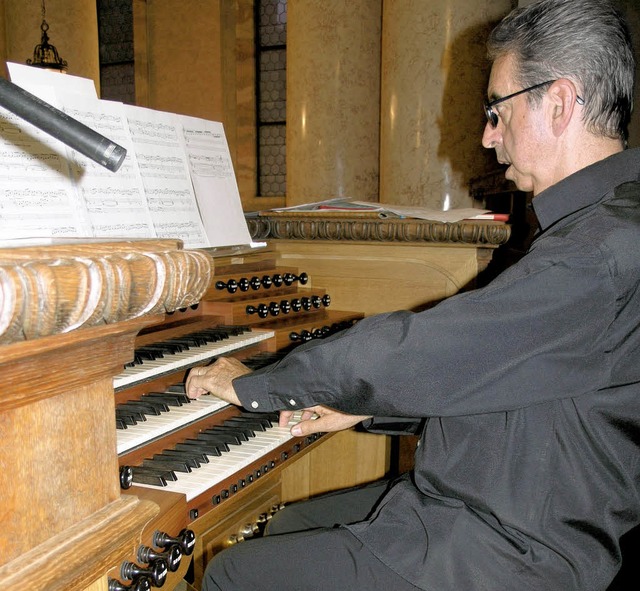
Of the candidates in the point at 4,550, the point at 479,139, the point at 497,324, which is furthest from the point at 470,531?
the point at 479,139

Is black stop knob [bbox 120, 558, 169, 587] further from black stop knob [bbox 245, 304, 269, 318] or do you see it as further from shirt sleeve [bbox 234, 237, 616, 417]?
black stop knob [bbox 245, 304, 269, 318]

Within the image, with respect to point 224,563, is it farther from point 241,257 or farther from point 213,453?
point 241,257

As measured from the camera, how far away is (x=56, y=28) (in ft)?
21.2

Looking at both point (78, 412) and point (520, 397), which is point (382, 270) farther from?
point (78, 412)

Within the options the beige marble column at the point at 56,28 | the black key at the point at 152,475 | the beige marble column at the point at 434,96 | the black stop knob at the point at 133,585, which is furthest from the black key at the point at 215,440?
the beige marble column at the point at 56,28

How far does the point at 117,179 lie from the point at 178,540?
3.84ft

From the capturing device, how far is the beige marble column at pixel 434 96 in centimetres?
381

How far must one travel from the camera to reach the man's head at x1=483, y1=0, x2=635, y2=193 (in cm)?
156

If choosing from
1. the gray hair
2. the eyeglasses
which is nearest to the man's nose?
the eyeglasses

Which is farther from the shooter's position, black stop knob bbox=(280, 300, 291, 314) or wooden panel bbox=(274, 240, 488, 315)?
wooden panel bbox=(274, 240, 488, 315)

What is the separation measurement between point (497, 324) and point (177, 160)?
56.0 inches

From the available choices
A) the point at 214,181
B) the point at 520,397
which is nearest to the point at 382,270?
the point at 214,181

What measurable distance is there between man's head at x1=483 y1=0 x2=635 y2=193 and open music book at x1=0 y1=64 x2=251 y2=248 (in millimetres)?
1094

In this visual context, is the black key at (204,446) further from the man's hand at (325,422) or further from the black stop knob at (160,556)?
the black stop knob at (160,556)
